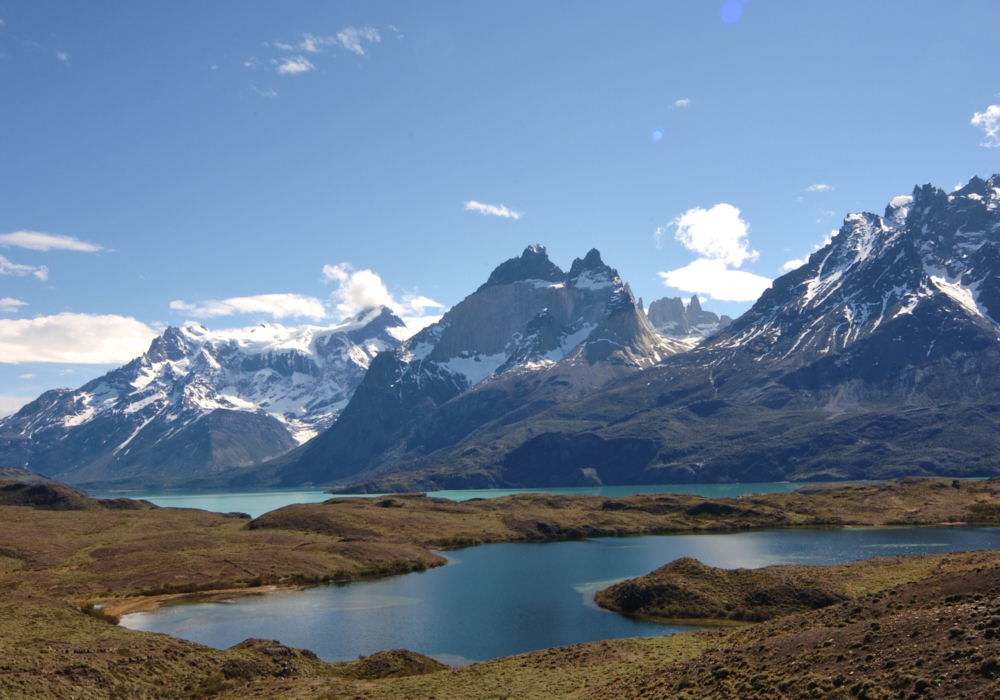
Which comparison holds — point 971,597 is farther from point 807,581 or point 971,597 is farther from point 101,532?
point 101,532

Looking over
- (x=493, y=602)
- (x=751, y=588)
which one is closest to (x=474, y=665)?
(x=493, y=602)

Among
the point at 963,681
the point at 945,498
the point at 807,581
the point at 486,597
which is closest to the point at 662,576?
the point at 807,581

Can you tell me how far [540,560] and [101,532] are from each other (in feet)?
293

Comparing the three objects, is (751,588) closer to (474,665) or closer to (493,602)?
(493,602)

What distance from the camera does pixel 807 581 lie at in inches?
3292

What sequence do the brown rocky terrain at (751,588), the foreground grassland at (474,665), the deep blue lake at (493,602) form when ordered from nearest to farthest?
1. the foreground grassland at (474,665)
2. the deep blue lake at (493,602)
3. the brown rocky terrain at (751,588)

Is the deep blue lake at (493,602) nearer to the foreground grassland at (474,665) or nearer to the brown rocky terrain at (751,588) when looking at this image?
the brown rocky terrain at (751,588)

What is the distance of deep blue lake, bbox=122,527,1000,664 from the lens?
245 ft

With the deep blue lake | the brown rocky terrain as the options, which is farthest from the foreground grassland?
the deep blue lake

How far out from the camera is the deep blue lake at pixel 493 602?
7456 cm

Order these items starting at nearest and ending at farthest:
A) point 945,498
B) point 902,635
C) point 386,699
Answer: point 902,635 → point 386,699 → point 945,498

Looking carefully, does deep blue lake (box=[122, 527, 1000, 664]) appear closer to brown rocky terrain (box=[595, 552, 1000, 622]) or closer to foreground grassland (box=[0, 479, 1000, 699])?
brown rocky terrain (box=[595, 552, 1000, 622])

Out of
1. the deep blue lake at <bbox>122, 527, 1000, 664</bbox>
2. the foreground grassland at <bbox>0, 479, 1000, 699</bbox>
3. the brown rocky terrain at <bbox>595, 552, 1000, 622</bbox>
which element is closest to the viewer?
the foreground grassland at <bbox>0, 479, 1000, 699</bbox>

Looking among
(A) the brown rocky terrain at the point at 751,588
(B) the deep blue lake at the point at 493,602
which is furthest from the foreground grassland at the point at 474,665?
(B) the deep blue lake at the point at 493,602
